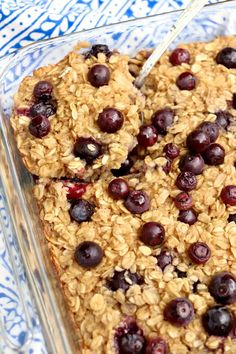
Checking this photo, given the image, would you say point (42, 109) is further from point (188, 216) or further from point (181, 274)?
point (181, 274)

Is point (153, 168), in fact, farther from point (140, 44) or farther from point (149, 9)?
point (149, 9)

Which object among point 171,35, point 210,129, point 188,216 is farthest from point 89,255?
point 171,35

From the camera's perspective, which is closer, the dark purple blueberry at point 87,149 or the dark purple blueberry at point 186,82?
the dark purple blueberry at point 87,149

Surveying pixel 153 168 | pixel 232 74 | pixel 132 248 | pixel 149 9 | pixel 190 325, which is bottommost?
pixel 190 325

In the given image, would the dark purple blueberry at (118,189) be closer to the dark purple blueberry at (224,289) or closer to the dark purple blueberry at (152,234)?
the dark purple blueberry at (152,234)

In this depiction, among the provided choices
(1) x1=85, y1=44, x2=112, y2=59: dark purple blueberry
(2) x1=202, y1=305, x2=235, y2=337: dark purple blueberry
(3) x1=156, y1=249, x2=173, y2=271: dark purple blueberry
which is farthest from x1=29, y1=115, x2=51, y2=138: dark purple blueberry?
(2) x1=202, y1=305, x2=235, y2=337: dark purple blueberry

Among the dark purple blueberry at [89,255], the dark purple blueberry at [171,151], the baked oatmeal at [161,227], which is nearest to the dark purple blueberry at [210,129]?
the baked oatmeal at [161,227]

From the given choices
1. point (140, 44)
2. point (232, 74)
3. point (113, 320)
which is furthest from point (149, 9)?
point (113, 320)
